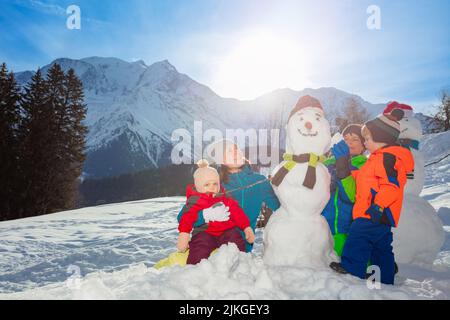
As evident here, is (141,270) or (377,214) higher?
(377,214)

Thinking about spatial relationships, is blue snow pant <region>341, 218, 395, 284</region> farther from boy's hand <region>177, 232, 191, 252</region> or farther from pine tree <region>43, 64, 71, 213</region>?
pine tree <region>43, 64, 71, 213</region>

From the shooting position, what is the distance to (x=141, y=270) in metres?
2.99

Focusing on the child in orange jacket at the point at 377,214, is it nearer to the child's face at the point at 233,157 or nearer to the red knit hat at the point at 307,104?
the red knit hat at the point at 307,104

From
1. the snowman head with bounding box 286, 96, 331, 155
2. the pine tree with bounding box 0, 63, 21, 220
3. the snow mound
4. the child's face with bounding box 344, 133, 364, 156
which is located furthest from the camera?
the pine tree with bounding box 0, 63, 21, 220

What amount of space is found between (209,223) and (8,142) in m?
19.4

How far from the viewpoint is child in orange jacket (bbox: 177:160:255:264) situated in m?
2.88

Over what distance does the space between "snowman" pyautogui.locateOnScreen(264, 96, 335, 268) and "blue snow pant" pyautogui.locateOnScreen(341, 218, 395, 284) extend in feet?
0.71

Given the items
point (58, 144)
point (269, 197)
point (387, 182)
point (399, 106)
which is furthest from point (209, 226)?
point (58, 144)

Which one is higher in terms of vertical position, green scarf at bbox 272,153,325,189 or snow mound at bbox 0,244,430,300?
green scarf at bbox 272,153,325,189

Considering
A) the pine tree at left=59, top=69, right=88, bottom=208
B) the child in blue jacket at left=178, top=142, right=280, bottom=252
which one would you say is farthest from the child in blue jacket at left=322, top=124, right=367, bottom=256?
the pine tree at left=59, top=69, right=88, bottom=208

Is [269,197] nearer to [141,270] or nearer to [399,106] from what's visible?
[141,270]

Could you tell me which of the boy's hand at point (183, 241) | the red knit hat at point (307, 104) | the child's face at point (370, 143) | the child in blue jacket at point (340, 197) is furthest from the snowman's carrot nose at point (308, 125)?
the boy's hand at point (183, 241)

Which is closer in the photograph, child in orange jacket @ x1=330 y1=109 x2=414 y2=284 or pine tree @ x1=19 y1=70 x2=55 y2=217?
child in orange jacket @ x1=330 y1=109 x2=414 y2=284

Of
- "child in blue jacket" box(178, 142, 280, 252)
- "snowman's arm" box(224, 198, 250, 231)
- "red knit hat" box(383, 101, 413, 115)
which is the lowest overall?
"snowman's arm" box(224, 198, 250, 231)
